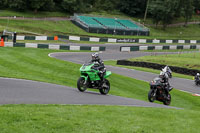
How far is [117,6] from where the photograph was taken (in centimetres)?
9400

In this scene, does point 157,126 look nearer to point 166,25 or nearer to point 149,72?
point 149,72

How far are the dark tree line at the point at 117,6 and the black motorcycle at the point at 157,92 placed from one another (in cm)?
5689

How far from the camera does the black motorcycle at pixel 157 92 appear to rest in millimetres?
17672

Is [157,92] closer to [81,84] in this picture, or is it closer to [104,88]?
[104,88]

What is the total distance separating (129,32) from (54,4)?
18.4 m

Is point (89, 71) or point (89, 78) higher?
point (89, 71)

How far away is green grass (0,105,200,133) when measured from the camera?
8.38 m

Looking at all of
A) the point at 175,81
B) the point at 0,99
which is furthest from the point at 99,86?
the point at 175,81

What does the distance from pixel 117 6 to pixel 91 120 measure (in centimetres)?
8636

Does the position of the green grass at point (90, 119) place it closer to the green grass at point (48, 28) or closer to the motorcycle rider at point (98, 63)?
the motorcycle rider at point (98, 63)

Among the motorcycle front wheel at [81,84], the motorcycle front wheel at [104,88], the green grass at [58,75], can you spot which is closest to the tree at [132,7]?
the green grass at [58,75]

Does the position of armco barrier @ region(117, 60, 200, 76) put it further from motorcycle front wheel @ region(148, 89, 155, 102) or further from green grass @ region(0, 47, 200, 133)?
green grass @ region(0, 47, 200, 133)

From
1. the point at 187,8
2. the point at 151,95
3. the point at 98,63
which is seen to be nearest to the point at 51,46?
the point at 151,95

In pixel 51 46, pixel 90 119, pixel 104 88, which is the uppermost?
pixel 51 46
